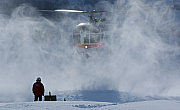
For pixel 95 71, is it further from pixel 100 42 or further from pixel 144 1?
pixel 144 1

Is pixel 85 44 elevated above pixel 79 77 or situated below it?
above

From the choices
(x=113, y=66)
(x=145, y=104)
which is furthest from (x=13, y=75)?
(x=145, y=104)

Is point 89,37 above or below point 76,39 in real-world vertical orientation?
above

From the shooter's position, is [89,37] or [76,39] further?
[76,39]

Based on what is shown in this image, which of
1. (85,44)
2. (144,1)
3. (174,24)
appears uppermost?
(144,1)

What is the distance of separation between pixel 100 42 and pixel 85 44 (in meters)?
1.40

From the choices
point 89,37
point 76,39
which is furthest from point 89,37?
point 76,39

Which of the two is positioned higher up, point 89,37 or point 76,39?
point 89,37

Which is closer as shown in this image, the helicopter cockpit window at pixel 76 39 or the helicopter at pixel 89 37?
the helicopter at pixel 89 37

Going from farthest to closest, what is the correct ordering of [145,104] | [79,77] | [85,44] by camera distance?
[79,77], [85,44], [145,104]

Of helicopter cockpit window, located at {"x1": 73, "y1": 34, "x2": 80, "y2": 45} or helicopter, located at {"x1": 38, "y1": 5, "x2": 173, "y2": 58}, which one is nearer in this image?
helicopter, located at {"x1": 38, "y1": 5, "x2": 173, "y2": 58}

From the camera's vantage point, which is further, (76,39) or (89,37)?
(76,39)

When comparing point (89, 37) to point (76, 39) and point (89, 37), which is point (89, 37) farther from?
point (76, 39)

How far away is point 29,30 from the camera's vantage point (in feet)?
136
